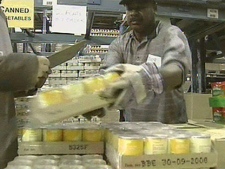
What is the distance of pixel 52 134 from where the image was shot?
57.3 inches

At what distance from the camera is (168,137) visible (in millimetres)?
1224

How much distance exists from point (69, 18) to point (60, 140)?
44.1 inches

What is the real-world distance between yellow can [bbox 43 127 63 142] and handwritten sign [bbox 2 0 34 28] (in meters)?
1.14

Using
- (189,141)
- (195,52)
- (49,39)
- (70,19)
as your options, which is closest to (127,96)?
(189,141)

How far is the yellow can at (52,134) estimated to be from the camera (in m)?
1.46

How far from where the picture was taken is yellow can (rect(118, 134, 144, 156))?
116cm

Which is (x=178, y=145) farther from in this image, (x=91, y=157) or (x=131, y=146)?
(x=91, y=157)

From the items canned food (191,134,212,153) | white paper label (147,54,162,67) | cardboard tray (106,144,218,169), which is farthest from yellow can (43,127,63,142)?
white paper label (147,54,162,67)

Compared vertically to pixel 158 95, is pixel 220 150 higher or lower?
lower

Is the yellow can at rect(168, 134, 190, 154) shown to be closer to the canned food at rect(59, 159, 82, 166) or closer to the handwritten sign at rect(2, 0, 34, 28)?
the canned food at rect(59, 159, 82, 166)

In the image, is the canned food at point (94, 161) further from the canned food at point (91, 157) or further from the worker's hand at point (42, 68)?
the worker's hand at point (42, 68)

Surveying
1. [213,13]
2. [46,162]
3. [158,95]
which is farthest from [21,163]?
[213,13]

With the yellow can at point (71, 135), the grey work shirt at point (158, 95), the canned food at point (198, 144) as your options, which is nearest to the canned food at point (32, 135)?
the yellow can at point (71, 135)

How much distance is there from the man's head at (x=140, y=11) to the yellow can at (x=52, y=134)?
1.08m
